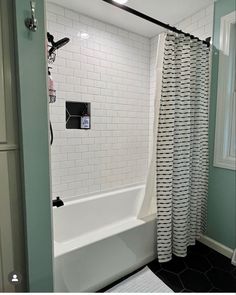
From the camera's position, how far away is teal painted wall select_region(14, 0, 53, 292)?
79 cm

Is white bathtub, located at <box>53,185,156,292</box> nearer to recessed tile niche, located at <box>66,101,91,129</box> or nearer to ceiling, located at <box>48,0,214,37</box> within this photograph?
recessed tile niche, located at <box>66,101,91,129</box>

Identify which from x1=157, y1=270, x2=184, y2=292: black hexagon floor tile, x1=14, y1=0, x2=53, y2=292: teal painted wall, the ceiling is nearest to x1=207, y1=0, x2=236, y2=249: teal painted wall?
the ceiling

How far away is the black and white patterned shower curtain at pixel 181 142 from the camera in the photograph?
138cm

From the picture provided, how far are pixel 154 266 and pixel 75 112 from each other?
5.19 feet

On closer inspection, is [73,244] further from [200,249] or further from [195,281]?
[200,249]

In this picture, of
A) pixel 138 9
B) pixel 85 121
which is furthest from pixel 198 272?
pixel 138 9

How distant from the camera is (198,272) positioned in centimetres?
141

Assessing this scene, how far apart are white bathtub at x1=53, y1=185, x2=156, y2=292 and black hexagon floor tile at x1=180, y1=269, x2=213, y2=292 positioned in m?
0.28

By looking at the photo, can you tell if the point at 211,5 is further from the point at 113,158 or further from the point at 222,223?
the point at 222,223

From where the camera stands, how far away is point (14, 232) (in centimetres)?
86

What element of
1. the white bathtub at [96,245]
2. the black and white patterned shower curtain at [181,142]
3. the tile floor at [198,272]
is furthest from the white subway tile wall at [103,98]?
the tile floor at [198,272]

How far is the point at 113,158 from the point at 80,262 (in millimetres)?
1189

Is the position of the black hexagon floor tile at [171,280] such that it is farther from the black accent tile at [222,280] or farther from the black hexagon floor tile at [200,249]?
the black hexagon floor tile at [200,249]

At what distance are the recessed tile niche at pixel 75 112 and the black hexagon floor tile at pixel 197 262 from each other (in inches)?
62.4
